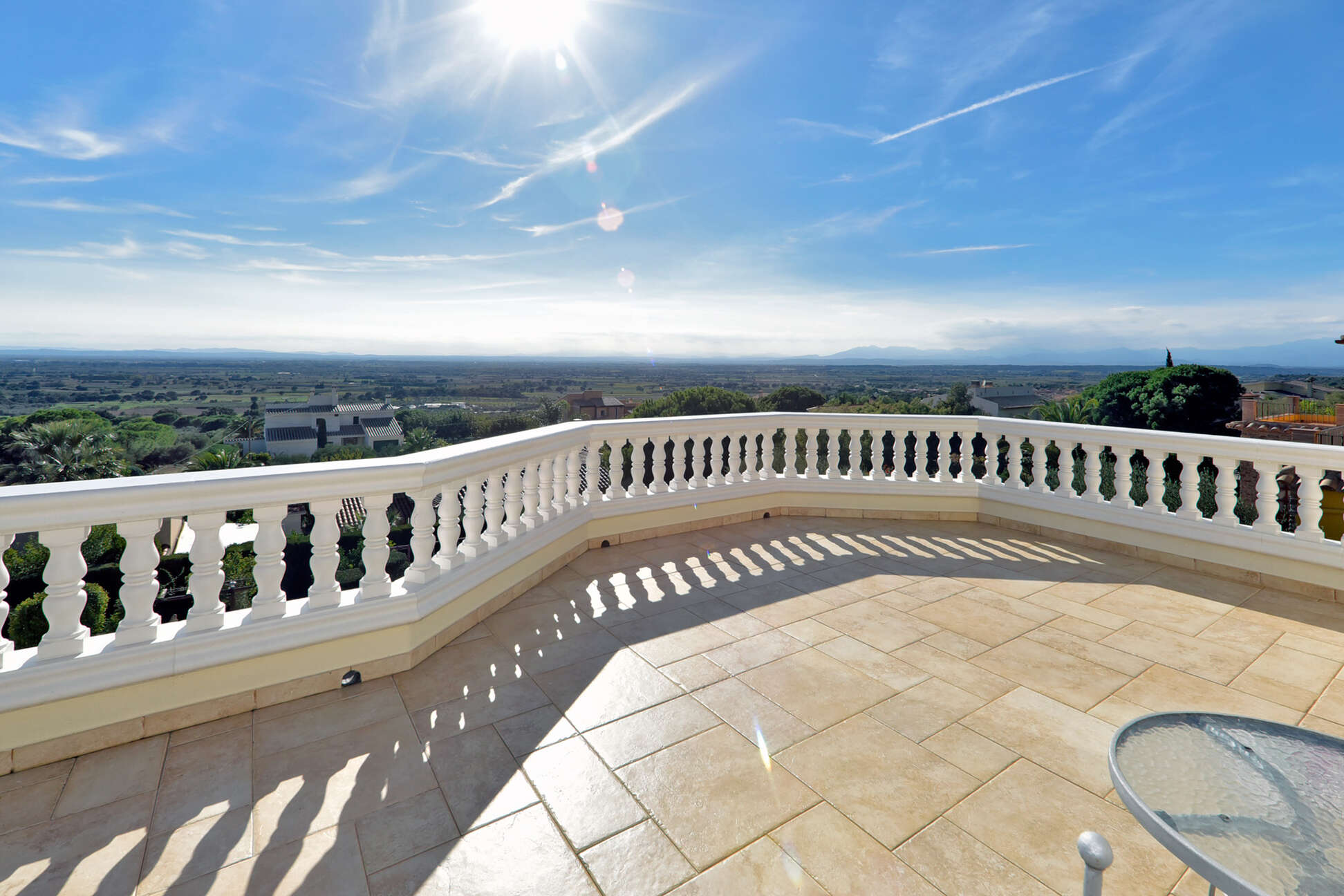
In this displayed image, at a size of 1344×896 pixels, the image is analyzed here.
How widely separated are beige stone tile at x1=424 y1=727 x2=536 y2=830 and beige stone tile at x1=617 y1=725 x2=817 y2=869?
38 cm

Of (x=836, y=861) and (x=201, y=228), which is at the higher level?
(x=201, y=228)

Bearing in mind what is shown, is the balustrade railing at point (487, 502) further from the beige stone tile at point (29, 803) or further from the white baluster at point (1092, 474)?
the beige stone tile at point (29, 803)

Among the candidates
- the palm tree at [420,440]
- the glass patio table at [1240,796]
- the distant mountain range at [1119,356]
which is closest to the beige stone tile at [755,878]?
the glass patio table at [1240,796]

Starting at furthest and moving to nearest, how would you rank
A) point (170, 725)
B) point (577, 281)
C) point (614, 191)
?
point (577, 281) < point (614, 191) < point (170, 725)

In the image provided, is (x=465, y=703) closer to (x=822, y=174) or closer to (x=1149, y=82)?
(x=822, y=174)

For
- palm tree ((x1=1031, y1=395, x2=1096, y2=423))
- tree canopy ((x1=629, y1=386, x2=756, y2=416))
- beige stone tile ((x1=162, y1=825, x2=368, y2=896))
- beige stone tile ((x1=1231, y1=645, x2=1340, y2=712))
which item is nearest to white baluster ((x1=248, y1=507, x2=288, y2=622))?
beige stone tile ((x1=162, y1=825, x2=368, y2=896))

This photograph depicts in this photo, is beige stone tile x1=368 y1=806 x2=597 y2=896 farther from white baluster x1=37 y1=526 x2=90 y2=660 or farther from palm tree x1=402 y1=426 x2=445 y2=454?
palm tree x1=402 y1=426 x2=445 y2=454

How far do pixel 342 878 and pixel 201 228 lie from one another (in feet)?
148

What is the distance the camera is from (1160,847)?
5.53 feet

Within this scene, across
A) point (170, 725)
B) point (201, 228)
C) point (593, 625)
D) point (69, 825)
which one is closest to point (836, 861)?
point (593, 625)

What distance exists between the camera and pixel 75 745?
212 cm

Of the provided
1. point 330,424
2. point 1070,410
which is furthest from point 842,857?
point 1070,410

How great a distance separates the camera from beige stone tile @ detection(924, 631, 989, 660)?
2920 millimetres

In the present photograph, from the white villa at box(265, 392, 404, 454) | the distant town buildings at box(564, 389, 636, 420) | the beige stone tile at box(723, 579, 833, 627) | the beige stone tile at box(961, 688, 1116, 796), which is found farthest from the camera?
the distant town buildings at box(564, 389, 636, 420)
